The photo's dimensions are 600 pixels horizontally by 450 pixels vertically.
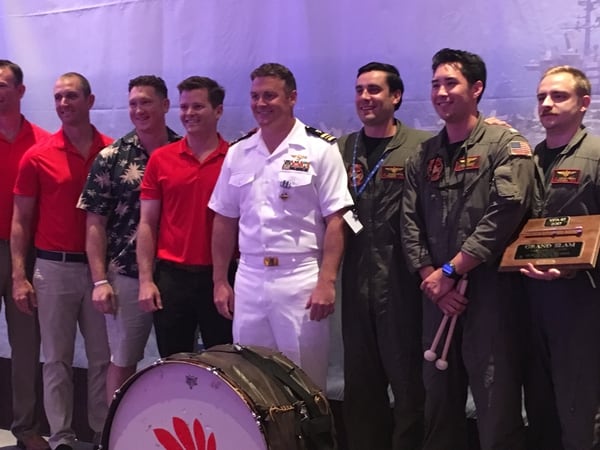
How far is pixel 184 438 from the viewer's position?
8.08ft

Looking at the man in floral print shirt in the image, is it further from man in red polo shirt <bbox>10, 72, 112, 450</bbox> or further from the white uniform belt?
the white uniform belt

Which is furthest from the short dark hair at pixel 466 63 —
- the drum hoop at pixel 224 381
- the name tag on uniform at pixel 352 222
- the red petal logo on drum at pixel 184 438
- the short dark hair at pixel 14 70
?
the short dark hair at pixel 14 70

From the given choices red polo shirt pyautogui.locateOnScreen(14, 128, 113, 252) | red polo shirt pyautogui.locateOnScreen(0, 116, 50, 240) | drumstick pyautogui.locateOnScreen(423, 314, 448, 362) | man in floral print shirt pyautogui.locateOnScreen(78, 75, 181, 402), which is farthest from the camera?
red polo shirt pyautogui.locateOnScreen(0, 116, 50, 240)

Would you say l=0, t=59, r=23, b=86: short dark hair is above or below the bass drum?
above

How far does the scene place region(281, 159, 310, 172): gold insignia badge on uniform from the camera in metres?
3.13

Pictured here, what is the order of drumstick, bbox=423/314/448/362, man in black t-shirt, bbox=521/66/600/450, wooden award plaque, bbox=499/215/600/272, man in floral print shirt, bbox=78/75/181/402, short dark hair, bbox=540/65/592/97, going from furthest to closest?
man in floral print shirt, bbox=78/75/181/402 < drumstick, bbox=423/314/448/362 < short dark hair, bbox=540/65/592/97 < man in black t-shirt, bbox=521/66/600/450 < wooden award plaque, bbox=499/215/600/272

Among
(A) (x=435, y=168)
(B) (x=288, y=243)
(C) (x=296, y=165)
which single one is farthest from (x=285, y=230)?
(A) (x=435, y=168)

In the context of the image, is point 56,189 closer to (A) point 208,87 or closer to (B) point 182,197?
(B) point 182,197

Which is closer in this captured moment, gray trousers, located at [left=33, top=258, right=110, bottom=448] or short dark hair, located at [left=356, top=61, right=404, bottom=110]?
short dark hair, located at [left=356, top=61, right=404, bottom=110]

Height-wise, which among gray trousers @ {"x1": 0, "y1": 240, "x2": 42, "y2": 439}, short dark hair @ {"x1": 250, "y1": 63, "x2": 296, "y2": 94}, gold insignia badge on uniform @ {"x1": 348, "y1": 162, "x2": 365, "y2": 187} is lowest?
gray trousers @ {"x1": 0, "y1": 240, "x2": 42, "y2": 439}

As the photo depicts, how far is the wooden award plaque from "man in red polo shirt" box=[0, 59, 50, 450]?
2.31 m

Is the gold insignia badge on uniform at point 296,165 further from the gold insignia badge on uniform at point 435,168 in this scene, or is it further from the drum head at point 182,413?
the drum head at point 182,413

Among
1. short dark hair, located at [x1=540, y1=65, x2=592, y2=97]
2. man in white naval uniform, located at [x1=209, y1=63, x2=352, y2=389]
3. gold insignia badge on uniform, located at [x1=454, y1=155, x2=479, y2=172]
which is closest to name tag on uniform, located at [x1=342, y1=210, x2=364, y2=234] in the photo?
man in white naval uniform, located at [x1=209, y1=63, x2=352, y2=389]

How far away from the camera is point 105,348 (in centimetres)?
369
